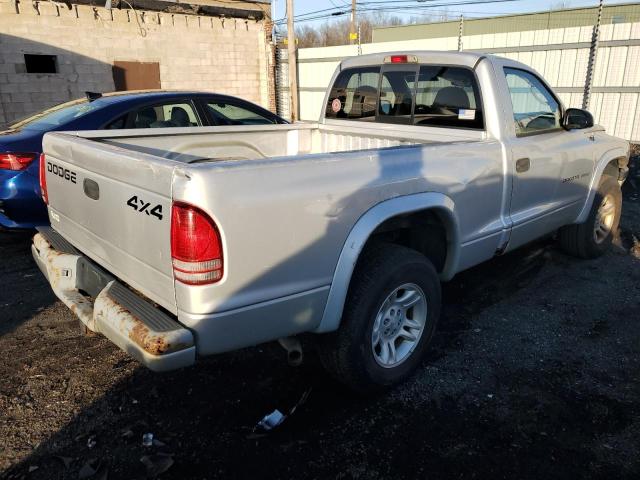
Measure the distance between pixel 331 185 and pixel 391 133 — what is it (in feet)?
6.14

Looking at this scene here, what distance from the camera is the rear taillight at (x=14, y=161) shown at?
4820 millimetres

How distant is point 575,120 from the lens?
13.6 feet

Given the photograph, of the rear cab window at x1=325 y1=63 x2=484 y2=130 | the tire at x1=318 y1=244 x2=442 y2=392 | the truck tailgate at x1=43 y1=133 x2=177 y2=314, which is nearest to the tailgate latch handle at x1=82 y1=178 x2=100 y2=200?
the truck tailgate at x1=43 y1=133 x2=177 y2=314

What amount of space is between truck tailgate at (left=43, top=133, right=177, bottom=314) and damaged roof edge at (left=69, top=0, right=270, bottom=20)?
446 inches

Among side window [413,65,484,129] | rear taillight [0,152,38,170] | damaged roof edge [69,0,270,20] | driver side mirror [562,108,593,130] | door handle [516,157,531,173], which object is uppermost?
damaged roof edge [69,0,270,20]

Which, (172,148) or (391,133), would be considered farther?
(391,133)

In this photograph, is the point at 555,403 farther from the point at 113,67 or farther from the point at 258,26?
the point at 258,26

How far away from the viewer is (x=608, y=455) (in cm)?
252

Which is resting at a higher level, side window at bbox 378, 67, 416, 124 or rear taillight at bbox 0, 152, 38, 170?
side window at bbox 378, 67, 416, 124

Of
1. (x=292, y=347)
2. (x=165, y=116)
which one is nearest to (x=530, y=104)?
(x=292, y=347)

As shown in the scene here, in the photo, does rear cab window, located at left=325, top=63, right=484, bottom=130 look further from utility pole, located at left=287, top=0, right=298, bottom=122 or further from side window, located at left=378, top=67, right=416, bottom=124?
utility pole, located at left=287, top=0, right=298, bottom=122

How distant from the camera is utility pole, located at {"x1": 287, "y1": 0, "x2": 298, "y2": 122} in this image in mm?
15238

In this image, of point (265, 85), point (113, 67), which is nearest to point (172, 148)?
point (113, 67)

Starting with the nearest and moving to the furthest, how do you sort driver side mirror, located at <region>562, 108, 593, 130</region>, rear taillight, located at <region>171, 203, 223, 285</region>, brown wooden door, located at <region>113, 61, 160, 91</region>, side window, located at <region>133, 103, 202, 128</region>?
rear taillight, located at <region>171, 203, 223, 285</region> < driver side mirror, located at <region>562, 108, 593, 130</region> < side window, located at <region>133, 103, 202, 128</region> < brown wooden door, located at <region>113, 61, 160, 91</region>
